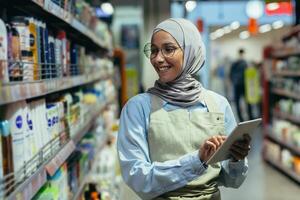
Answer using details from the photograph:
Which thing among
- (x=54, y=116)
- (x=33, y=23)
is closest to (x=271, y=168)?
(x=54, y=116)

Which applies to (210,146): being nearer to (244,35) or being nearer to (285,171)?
(285,171)

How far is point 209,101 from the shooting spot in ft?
6.24

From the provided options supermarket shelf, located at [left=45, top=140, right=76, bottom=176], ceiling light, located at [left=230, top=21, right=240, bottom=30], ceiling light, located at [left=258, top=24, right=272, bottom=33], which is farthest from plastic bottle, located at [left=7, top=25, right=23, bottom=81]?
ceiling light, located at [left=258, top=24, right=272, bottom=33]

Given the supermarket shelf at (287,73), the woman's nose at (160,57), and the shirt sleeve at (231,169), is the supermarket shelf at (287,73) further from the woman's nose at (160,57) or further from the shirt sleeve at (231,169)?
the woman's nose at (160,57)

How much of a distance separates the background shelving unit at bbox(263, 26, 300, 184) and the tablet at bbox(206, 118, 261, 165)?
183 inches

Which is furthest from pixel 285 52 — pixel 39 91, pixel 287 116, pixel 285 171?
pixel 39 91

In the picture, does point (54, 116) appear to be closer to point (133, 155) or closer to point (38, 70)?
point (38, 70)

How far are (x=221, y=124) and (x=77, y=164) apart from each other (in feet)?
5.54

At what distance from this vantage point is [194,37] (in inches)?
71.8

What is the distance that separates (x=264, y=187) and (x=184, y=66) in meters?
4.48

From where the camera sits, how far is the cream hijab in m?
1.79

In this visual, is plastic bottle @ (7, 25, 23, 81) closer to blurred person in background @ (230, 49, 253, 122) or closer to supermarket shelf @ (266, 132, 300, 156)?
supermarket shelf @ (266, 132, 300, 156)

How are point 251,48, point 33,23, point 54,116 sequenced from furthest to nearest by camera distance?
point 251,48, point 54,116, point 33,23

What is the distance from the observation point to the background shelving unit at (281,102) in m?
6.41
